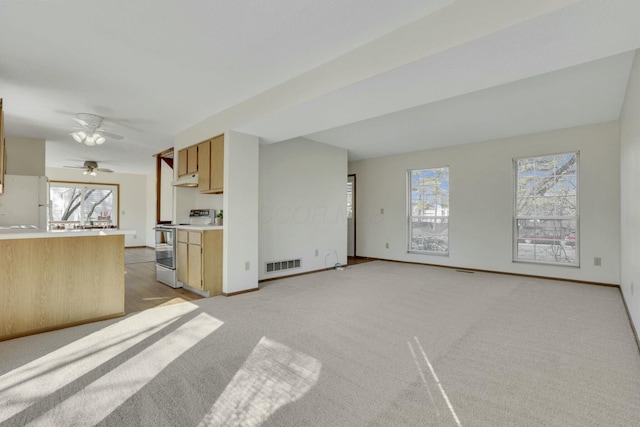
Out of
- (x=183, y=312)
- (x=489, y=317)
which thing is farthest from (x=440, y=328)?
(x=183, y=312)

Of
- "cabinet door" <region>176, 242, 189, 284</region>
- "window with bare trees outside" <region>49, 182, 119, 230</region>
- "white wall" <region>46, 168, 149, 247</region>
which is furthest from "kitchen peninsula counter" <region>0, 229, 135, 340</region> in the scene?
"white wall" <region>46, 168, 149, 247</region>

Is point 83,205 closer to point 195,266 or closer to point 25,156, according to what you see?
point 25,156

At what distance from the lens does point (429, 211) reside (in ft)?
21.7

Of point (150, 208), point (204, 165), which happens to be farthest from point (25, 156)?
point (150, 208)

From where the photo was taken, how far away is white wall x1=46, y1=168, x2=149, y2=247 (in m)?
9.52

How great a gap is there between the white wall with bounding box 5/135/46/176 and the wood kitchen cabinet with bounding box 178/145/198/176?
2.50 metres

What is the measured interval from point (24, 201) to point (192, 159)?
2.62 meters

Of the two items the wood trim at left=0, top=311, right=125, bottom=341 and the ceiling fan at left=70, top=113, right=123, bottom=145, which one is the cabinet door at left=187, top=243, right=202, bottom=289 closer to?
the wood trim at left=0, top=311, right=125, bottom=341

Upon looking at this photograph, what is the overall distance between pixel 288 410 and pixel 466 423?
915mm

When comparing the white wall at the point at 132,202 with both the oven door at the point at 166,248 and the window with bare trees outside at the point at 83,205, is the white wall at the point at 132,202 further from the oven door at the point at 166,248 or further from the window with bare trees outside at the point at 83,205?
the oven door at the point at 166,248

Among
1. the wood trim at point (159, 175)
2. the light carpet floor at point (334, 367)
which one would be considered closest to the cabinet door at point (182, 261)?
the light carpet floor at point (334, 367)

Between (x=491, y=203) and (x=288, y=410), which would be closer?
(x=288, y=410)

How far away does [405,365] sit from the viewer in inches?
88.0

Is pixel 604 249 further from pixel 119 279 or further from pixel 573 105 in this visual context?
pixel 119 279
